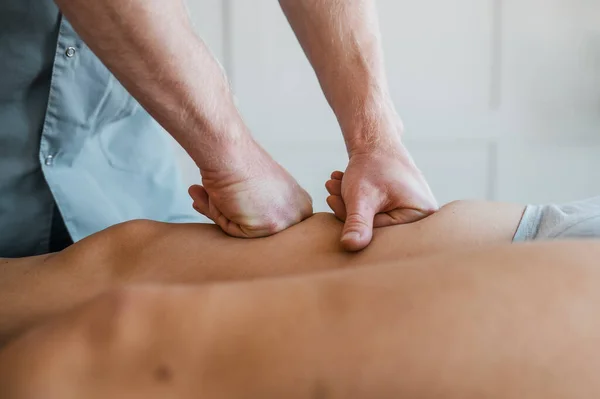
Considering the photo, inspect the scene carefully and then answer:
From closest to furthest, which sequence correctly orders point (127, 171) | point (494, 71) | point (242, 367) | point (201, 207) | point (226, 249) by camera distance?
point (242, 367)
point (226, 249)
point (201, 207)
point (127, 171)
point (494, 71)

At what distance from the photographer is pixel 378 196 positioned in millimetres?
819

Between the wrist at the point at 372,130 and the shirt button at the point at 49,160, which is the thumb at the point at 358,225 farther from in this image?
the shirt button at the point at 49,160

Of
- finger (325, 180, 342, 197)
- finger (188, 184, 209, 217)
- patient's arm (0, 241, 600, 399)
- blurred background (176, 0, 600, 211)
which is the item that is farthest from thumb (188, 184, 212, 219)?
blurred background (176, 0, 600, 211)

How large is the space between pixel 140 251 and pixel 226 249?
11 cm

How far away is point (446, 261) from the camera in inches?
18.1

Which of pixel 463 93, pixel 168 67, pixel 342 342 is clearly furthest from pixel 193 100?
pixel 463 93

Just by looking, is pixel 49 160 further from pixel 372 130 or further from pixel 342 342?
pixel 342 342

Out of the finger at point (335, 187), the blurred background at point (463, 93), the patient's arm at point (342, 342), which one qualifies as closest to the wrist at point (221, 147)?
the finger at point (335, 187)

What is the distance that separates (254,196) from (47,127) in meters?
0.37

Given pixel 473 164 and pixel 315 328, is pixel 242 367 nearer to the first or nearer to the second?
pixel 315 328

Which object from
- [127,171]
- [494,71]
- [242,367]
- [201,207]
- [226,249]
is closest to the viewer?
[242,367]

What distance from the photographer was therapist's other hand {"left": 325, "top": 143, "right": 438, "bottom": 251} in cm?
77

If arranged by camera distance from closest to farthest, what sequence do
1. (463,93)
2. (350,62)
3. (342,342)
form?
(342,342) < (350,62) < (463,93)

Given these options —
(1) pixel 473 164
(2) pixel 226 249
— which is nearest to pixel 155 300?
(2) pixel 226 249
